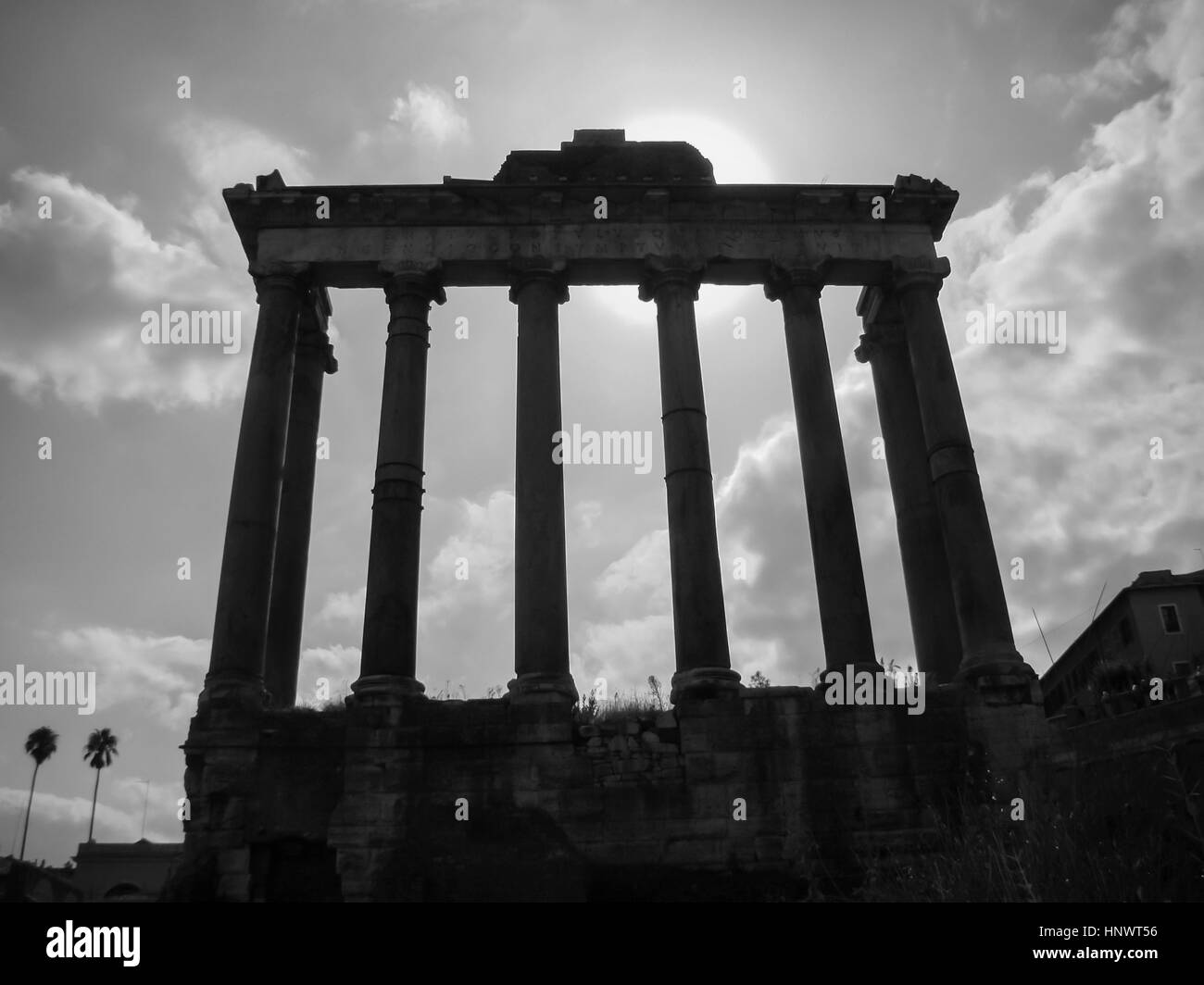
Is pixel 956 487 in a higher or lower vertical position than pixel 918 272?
lower

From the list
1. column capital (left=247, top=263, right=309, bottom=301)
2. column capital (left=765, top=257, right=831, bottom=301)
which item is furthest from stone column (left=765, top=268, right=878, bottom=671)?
column capital (left=247, top=263, right=309, bottom=301)

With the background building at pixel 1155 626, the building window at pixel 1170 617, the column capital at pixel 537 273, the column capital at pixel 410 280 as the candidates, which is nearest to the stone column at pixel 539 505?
the column capital at pixel 537 273

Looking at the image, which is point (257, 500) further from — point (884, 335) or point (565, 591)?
point (884, 335)

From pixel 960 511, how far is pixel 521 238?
1054 cm

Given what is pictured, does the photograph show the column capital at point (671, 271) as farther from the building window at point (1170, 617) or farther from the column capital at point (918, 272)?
the building window at point (1170, 617)

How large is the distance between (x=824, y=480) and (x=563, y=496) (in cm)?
512

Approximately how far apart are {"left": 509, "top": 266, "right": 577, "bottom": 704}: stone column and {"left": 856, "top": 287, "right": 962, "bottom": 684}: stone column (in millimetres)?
7356

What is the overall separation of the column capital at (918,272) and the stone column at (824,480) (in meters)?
1.66

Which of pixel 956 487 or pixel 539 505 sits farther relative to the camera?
pixel 956 487

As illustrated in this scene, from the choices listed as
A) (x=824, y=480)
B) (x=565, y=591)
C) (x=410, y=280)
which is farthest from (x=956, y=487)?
(x=410, y=280)

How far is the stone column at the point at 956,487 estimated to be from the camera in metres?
17.3

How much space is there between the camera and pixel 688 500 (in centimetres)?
1814
